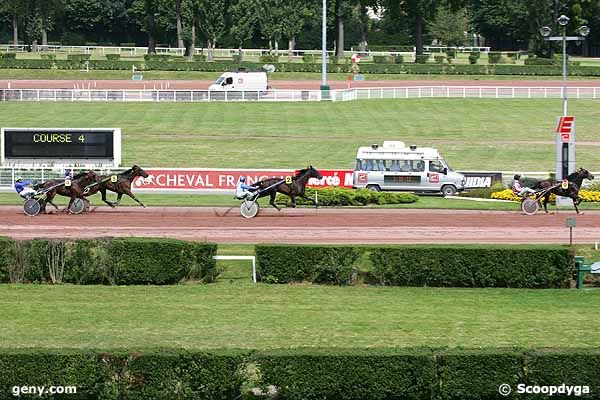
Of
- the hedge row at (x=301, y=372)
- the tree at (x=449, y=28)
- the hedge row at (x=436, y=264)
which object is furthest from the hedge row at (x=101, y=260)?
the tree at (x=449, y=28)

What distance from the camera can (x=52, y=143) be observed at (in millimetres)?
38656

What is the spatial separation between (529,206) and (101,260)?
46.4 feet

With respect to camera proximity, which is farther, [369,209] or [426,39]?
[426,39]

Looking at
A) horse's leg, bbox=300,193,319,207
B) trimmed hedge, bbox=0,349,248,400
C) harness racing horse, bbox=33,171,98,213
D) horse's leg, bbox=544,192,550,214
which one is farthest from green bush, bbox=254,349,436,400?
horse's leg, bbox=544,192,550,214

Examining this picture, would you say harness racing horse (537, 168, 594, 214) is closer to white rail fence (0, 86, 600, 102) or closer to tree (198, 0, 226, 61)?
white rail fence (0, 86, 600, 102)

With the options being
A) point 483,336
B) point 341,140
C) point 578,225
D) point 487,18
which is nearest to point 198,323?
point 483,336

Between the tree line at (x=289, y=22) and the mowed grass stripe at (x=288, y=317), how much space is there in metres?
68.3

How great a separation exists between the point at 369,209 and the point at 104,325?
16195 millimetres

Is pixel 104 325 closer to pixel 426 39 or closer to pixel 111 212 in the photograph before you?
pixel 111 212

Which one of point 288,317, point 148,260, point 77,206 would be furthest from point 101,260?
point 77,206

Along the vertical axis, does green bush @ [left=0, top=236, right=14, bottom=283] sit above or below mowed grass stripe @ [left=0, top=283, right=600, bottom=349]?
above

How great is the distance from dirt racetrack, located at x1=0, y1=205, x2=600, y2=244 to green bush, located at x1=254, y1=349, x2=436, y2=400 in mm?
12247

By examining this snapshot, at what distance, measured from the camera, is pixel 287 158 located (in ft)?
149

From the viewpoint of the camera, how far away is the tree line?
3514 inches
